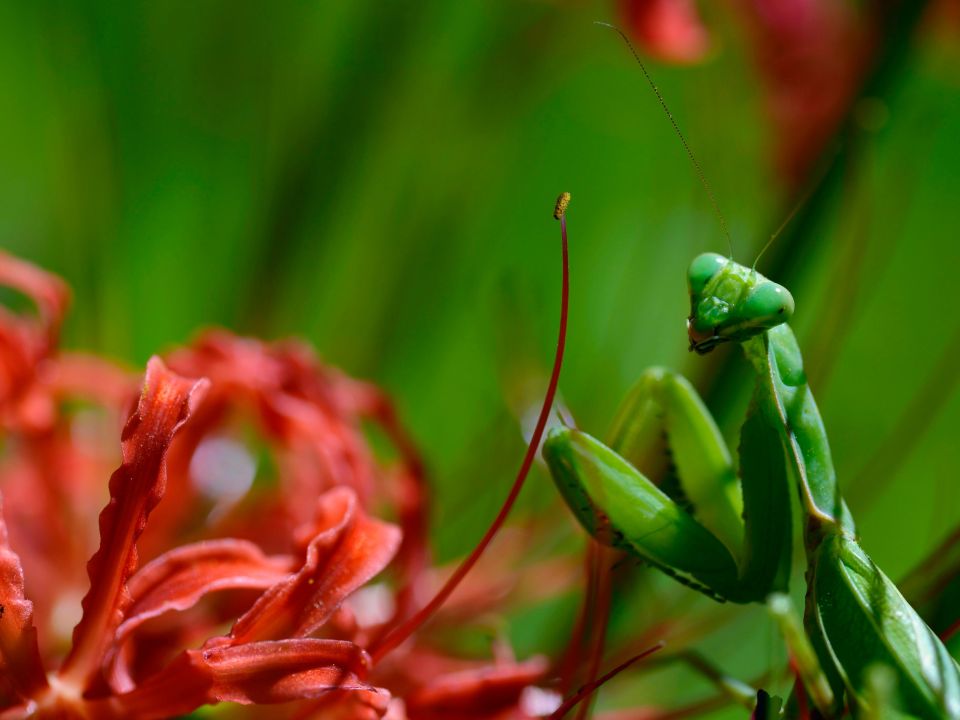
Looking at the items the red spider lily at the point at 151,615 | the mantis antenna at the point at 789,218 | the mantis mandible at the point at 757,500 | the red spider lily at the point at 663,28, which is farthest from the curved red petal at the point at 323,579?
the red spider lily at the point at 663,28

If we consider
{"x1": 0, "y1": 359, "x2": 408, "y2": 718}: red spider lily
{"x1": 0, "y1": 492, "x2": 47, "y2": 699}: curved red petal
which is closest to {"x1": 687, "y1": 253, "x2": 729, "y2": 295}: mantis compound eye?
{"x1": 0, "y1": 359, "x2": 408, "y2": 718}: red spider lily

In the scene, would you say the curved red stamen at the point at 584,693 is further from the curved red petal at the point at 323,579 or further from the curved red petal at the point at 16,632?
the curved red petal at the point at 16,632

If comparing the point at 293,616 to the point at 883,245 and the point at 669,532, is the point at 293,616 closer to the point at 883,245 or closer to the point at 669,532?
the point at 669,532

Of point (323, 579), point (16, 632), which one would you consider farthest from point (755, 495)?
point (16, 632)

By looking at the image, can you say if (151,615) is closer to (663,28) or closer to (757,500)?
(757,500)

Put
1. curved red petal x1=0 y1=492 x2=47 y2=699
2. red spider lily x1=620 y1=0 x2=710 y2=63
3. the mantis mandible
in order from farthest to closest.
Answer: red spider lily x1=620 y1=0 x2=710 y2=63 < the mantis mandible < curved red petal x1=0 y1=492 x2=47 y2=699

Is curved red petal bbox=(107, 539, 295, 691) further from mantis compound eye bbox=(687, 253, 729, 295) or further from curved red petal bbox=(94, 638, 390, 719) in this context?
mantis compound eye bbox=(687, 253, 729, 295)
